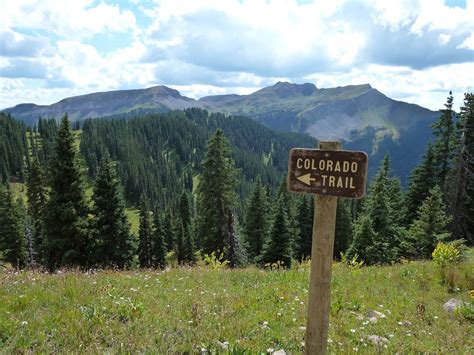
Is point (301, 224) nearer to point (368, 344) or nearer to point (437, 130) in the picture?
point (437, 130)

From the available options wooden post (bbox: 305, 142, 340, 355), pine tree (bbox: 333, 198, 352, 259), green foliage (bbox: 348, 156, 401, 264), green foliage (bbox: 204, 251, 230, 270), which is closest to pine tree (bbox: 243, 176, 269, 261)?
pine tree (bbox: 333, 198, 352, 259)

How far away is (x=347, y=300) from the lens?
891cm

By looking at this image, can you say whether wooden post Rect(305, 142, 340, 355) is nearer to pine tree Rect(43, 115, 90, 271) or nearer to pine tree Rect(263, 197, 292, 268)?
pine tree Rect(43, 115, 90, 271)

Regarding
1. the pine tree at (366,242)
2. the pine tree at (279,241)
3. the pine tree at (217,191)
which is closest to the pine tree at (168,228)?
the pine tree at (279,241)

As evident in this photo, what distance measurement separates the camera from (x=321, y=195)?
4391 mm

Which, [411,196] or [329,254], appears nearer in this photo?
[329,254]

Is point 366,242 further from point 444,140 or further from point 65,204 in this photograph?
point 65,204

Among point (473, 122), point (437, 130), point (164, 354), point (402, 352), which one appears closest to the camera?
point (164, 354)

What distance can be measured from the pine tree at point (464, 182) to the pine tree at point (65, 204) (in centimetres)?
2931

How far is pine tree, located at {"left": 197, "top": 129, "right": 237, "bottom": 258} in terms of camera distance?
3016 cm

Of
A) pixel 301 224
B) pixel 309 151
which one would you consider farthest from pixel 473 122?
pixel 309 151

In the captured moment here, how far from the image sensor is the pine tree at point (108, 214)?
28203 mm

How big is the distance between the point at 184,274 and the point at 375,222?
2614cm

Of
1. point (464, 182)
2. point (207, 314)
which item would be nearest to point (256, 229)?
point (464, 182)
